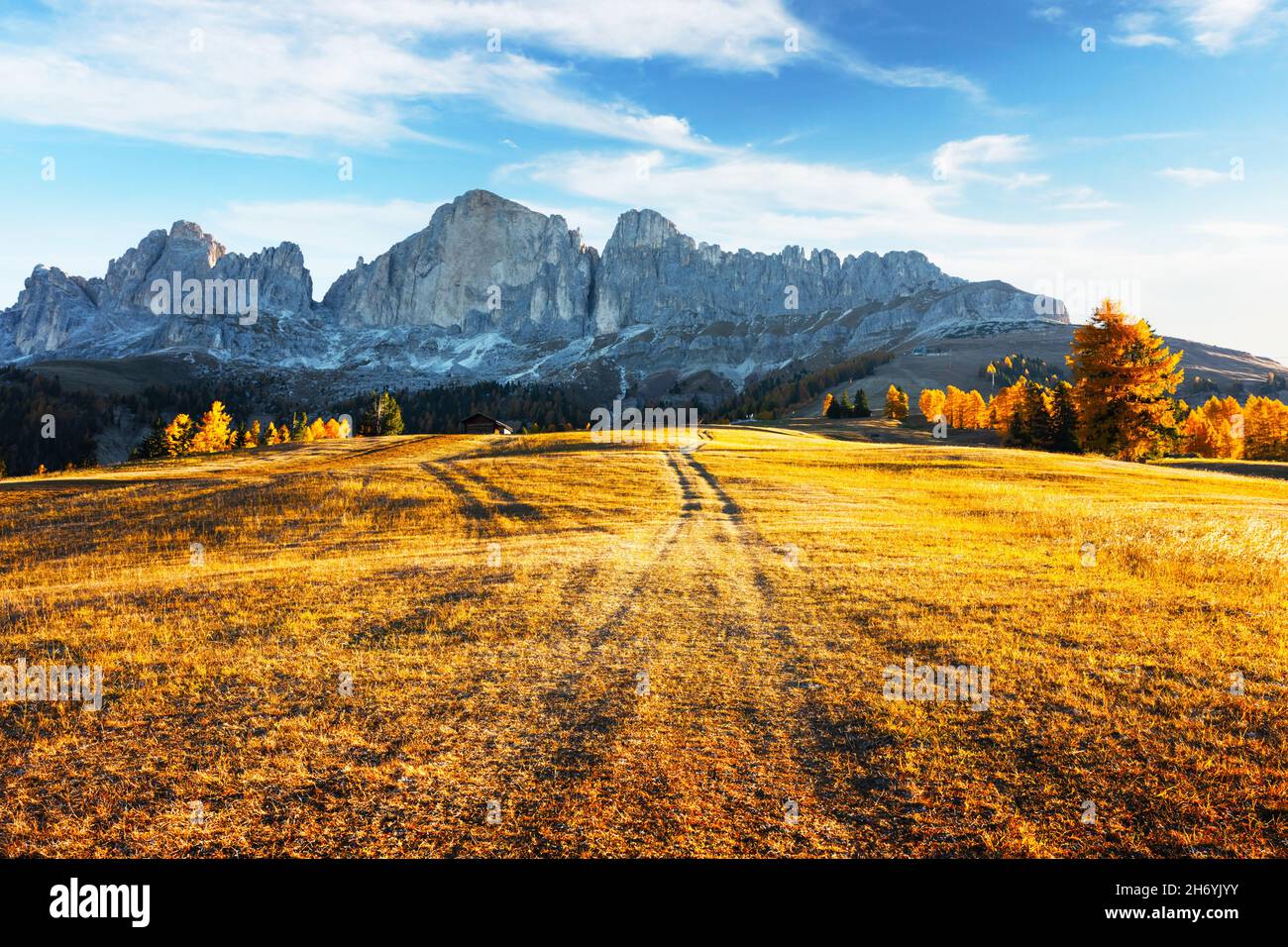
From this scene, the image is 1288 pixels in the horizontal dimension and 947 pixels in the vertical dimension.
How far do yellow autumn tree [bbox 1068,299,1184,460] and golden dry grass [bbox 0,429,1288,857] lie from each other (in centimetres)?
2900

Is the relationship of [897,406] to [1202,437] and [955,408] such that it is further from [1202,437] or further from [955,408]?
[1202,437]

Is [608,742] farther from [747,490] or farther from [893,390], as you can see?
[893,390]

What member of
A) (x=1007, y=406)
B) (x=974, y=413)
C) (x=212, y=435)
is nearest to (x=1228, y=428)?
→ (x=1007, y=406)

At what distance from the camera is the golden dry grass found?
7207 millimetres

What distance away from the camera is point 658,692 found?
36.3 ft

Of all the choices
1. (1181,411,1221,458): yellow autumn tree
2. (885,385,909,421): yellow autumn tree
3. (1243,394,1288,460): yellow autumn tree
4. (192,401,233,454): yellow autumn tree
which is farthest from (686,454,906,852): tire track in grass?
(885,385,909,421): yellow autumn tree

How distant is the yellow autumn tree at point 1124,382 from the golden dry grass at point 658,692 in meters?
29.0

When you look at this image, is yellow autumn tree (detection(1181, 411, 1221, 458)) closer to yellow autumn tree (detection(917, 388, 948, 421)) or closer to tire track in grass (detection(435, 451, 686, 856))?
yellow autumn tree (detection(917, 388, 948, 421))

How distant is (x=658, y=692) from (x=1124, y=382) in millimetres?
59134

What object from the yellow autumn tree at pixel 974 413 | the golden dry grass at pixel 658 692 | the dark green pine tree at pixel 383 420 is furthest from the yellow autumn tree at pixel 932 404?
the dark green pine tree at pixel 383 420

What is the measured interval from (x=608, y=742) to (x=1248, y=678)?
11.0 metres

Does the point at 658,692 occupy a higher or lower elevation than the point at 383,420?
lower

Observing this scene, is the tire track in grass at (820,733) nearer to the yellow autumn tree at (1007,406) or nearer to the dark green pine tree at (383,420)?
the yellow autumn tree at (1007,406)
